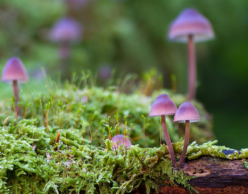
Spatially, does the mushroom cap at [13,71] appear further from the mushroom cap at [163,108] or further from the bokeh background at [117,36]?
the bokeh background at [117,36]

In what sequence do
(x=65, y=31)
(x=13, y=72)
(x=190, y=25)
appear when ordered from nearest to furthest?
1. (x=13, y=72)
2. (x=190, y=25)
3. (x=65, y=31)

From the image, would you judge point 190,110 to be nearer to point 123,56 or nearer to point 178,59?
point 178,59

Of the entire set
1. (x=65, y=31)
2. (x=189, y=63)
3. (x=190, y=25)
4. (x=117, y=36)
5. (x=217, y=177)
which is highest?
(x=117, y=36)

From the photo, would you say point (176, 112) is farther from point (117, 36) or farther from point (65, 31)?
point (117, 36)

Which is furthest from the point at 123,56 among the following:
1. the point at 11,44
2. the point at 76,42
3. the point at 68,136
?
the point at 68,136

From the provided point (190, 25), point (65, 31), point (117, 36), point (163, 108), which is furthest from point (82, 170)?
point (117, 36)

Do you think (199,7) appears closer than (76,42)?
Yes

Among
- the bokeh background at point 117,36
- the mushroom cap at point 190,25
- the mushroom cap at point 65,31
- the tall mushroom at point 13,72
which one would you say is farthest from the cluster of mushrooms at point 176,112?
the mushroom cap at point 65,31
